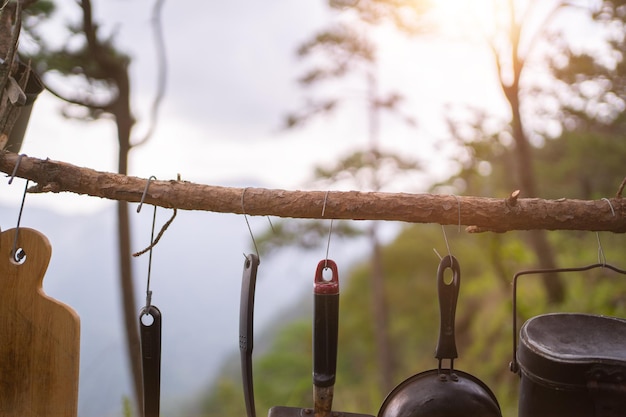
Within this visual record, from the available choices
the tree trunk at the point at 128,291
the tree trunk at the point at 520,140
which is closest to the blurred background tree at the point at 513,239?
the tree trunk at the point at 520,140

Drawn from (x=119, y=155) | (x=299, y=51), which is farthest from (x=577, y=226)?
(x=299, y=51)

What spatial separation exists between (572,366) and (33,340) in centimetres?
104

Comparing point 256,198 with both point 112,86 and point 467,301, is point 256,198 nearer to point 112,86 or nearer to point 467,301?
point 112,86

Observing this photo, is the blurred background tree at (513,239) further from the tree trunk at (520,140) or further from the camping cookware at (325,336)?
the camping cookware at (325,336)

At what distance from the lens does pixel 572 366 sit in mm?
950

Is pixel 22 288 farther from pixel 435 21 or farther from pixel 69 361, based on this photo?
pixel 435 21

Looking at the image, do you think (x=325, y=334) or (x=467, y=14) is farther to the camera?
(x=467, y=14)

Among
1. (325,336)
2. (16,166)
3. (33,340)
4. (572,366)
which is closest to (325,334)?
(325,336)

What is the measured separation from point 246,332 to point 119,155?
1.81m

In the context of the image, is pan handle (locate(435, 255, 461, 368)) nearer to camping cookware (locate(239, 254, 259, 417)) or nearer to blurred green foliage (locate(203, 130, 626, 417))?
camping cookware (locate(239, 254, 259, 417))

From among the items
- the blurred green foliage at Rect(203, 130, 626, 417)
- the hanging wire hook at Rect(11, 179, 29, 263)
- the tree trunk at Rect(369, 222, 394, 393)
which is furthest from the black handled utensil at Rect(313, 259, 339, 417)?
the tree trunk at Rect(369, 222, 394, 393)

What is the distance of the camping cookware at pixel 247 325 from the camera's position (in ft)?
3.37

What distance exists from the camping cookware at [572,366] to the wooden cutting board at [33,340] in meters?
0.90

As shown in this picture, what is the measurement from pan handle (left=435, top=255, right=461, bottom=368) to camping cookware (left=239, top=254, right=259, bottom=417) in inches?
14.3
